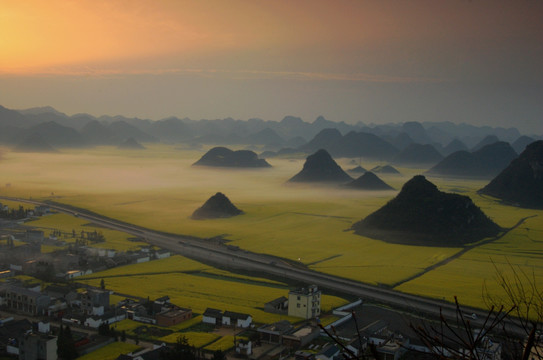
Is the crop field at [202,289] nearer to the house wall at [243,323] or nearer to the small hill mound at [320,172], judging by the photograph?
the house wall at [243,323]

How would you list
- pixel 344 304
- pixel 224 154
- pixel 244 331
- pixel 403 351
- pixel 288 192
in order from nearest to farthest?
pixel 403 351
pixel 244 331
pixel 344 304
pixel 288 192
pixel 224 154

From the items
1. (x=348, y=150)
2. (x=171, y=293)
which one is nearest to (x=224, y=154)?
(x=348, y=150)

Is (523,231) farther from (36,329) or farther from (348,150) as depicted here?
(348,150)

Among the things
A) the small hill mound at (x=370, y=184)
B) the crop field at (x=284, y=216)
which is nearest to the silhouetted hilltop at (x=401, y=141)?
the crop field at (x=284, y=216)

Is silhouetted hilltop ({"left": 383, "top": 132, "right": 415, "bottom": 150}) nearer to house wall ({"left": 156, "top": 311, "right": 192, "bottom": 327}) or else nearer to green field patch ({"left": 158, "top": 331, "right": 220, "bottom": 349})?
house wall ({"left": 156, "top": 311, "right": 192, "bottom": 327})

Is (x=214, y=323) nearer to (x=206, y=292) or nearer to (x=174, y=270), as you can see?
(x=206, y=292)

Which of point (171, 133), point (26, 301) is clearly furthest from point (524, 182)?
point (171, 133)
